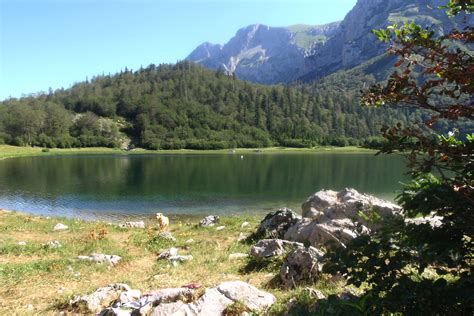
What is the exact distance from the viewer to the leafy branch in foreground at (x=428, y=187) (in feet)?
18.7

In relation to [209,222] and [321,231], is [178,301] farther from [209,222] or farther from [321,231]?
[209,222]

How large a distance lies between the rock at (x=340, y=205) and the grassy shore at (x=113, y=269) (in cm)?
416

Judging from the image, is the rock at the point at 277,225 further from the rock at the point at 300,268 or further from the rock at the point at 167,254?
the rock at the point at 300,268

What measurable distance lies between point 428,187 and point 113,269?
13.9 metres

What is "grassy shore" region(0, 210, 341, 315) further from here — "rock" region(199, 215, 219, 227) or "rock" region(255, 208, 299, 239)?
"rock" region(199, 215, 219, 227)

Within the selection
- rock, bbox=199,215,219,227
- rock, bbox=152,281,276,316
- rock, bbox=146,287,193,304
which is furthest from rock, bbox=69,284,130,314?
rock, bbox=199,215,219,227

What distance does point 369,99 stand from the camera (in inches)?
254

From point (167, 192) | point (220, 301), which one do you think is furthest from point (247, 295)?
point (167, 192)

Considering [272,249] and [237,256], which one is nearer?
[272,249]

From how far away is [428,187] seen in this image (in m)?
7.12

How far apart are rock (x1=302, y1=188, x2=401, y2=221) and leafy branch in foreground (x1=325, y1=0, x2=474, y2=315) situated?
1021cm

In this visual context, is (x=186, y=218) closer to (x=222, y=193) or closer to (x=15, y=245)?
(x=222, y=193)

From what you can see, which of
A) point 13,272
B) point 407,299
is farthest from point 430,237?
point 13,272

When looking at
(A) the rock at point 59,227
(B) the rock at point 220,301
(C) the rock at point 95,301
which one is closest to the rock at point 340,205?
(B) the rock at point 220,301
